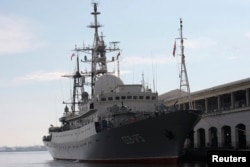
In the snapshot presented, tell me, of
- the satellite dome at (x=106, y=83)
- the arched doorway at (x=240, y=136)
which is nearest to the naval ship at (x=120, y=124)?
the satellite dome at (x=106, y=83)

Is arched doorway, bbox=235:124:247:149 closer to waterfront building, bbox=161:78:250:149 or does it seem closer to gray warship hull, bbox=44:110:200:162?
waterfront building, bbox=161:78:250:149

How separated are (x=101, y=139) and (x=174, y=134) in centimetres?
921

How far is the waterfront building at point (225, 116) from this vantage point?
51.0 metres

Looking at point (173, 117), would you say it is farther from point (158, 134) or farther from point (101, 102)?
point (101, 102)

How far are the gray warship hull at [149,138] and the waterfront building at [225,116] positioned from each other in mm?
10076

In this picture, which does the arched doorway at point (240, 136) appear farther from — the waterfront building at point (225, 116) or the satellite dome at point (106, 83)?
the satellite dome at point (106, 83)

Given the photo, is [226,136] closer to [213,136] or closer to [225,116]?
[225,116]

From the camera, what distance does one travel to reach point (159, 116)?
122 ft

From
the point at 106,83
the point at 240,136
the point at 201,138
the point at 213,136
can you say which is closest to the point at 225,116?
the point at 240,136

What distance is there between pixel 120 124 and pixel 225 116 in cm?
1913

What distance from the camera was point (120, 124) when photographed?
41.2 metres

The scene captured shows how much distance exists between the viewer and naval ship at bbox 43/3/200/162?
37.2 meters

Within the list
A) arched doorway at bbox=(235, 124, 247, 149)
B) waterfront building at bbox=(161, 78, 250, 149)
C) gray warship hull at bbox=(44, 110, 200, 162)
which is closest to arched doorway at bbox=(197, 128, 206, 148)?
waterfront building at bbox=(161, 78, 250, 149)

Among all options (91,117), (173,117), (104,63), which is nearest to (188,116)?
(173,117)
